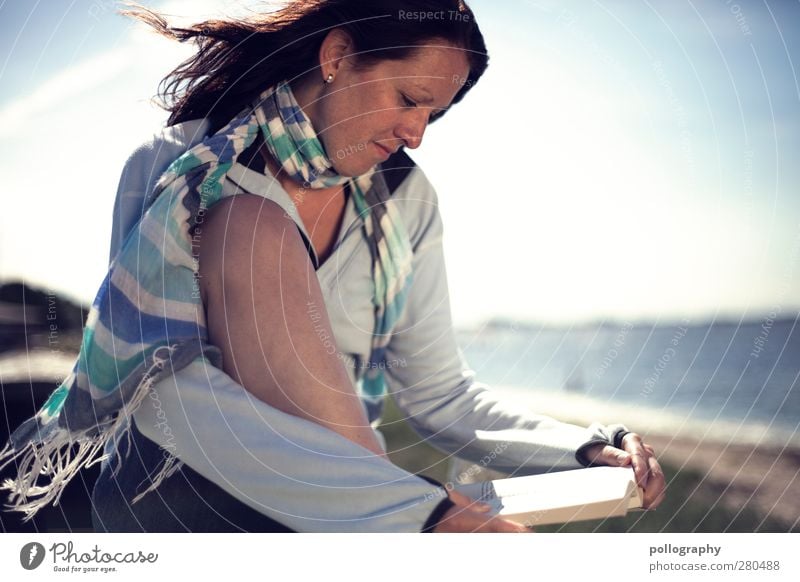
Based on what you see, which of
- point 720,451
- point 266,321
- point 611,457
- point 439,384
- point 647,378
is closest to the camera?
point 266,321

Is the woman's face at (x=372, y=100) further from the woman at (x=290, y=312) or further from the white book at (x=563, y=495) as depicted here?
the white book at (x=563, y=495)

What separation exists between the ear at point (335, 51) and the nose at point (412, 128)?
0.39ft

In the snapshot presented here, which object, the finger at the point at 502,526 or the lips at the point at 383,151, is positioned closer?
the finger at the point at 502,526

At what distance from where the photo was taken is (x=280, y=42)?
4.29 ft

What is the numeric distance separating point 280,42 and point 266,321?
43 centimetres

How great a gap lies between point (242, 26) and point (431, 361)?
577mm

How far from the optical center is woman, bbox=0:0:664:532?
1164 millimetres

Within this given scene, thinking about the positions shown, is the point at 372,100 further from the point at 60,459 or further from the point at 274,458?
the point at 60,459

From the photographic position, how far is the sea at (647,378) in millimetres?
1596

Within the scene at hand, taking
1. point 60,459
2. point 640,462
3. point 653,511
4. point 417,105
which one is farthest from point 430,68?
point 653,511
